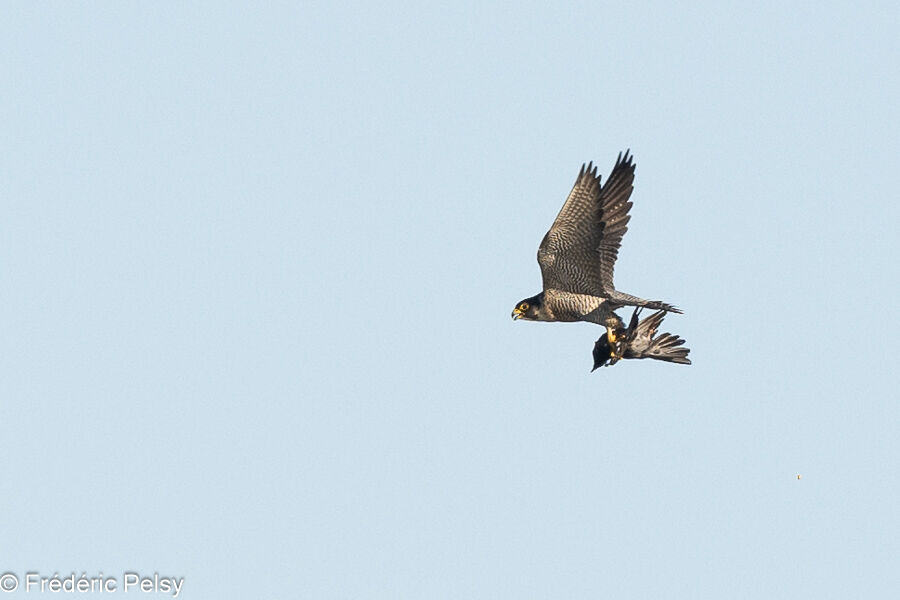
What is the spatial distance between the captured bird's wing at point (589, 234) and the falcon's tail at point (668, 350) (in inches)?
40.2

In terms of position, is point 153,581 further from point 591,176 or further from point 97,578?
point 591,176

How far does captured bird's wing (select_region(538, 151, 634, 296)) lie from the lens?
18547 millimetres

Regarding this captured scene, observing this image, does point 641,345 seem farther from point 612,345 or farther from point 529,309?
point 529,309

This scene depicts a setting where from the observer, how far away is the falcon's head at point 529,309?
64.1 feet

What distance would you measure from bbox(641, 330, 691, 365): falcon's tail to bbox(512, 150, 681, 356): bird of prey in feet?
1.99

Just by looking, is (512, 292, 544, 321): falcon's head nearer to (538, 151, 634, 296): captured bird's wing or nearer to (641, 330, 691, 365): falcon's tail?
(538, 151, 634, 296): captured bird's wing

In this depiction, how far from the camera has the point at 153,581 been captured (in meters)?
15.1

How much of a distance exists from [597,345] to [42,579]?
7.98m

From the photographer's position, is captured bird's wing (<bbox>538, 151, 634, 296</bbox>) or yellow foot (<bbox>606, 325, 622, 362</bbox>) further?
captured bird's wing (<bbox>538, 151, 634, 296</bbox>)

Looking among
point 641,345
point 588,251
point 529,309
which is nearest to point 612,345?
point 641,345

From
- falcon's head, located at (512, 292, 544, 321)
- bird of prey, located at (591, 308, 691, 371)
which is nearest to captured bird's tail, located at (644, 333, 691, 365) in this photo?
bird of prey, located at (591, 308, 691, 371)

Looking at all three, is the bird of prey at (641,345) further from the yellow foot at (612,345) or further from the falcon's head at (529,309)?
the falcon's head at (529,309)

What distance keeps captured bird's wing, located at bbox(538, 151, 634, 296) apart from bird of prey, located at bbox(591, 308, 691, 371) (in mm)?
827

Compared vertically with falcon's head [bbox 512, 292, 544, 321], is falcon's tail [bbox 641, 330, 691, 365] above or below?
below
